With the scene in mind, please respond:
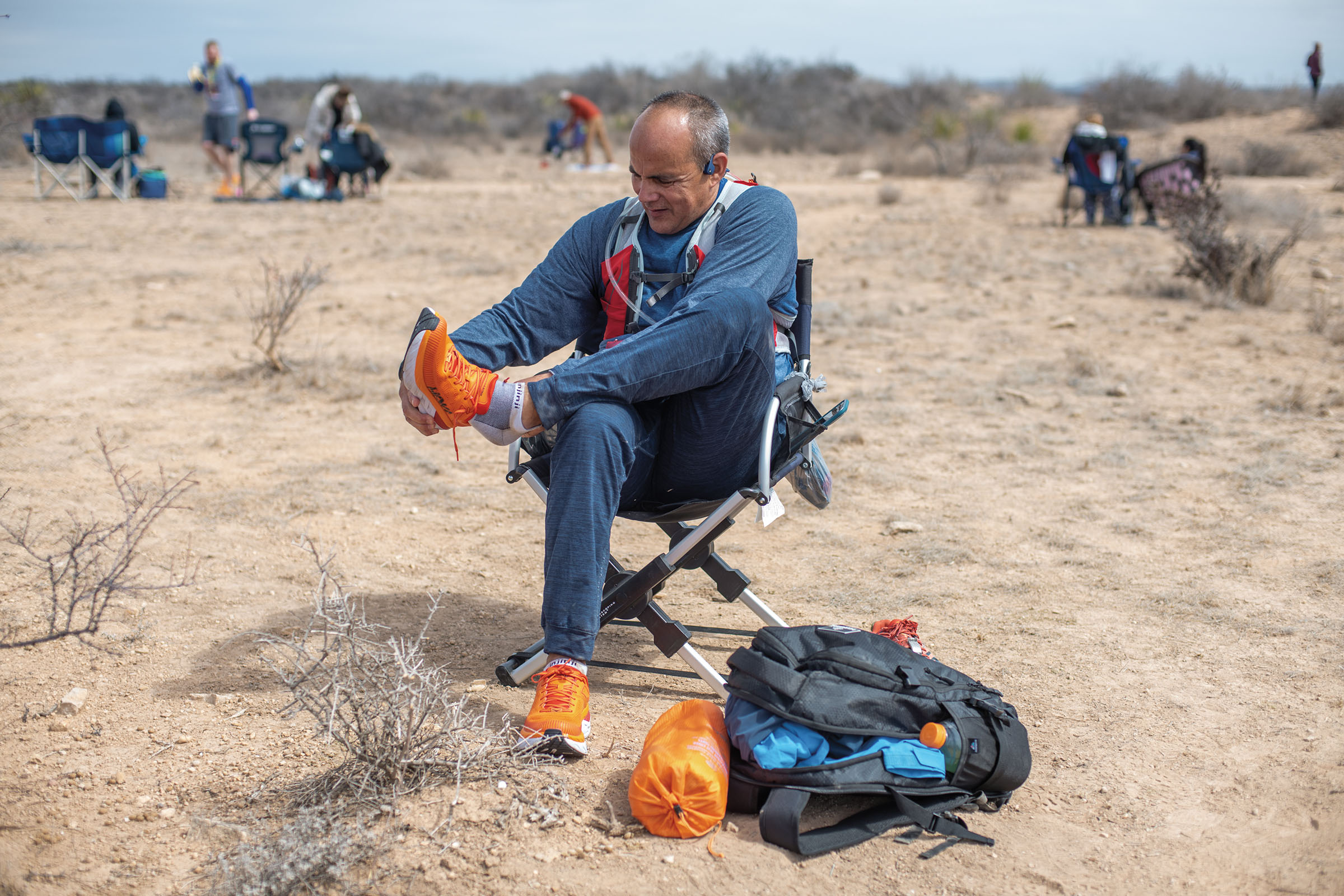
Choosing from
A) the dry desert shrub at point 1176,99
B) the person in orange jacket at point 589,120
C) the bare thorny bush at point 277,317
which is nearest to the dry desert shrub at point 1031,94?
the dry desert shrub at point 1176,99

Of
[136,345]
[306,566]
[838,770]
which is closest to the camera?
[838,770]

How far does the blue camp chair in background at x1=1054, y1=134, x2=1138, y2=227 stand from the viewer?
11086 mm

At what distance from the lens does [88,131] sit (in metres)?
12.2

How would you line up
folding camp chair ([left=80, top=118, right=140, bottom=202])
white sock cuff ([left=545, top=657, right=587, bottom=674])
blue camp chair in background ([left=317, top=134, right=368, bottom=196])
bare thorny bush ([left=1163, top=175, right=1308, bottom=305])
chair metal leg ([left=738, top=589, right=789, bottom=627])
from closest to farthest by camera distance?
white sock cuff ([left=545, top=657, right=587, bottom=674]), chair metal leg ([left=738, top=589, right=789, bottom=627]), bare thorny bush ([left=1163, top=175, right=1308, bottom=305]), folding camp chair ([left=80, top=118, right=140, bottom=202]), blue camp chair in background ([left=317, top=134, right=368, bottom=196])

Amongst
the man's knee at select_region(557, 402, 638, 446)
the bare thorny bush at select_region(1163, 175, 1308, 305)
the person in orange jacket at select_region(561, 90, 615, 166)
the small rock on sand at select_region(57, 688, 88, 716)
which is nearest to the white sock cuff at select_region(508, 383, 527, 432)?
the man's knee at select_region(557, 402, 638, 446)

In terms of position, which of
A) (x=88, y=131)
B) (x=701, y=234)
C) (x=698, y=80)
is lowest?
(x=701, y=234)

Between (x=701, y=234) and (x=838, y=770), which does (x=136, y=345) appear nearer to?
(x=701, y=234)

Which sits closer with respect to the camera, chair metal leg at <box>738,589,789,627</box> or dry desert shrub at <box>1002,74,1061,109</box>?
chair metal leg at <box>738,589,789,627</box>

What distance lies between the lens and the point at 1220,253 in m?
7.56

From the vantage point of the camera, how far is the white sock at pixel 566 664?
7.68 ft

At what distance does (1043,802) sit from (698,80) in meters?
34.7

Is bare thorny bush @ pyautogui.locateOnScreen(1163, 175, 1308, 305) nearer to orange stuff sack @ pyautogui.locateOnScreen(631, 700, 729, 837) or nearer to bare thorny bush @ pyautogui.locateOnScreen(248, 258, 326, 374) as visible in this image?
bare thorny bush @ pyautogui.locateOnScreen(248, 258, 326, 374)

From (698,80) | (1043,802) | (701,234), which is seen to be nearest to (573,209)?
(701,234)

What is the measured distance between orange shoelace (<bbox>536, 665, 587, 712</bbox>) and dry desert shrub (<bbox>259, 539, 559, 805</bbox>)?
0.39 feet
